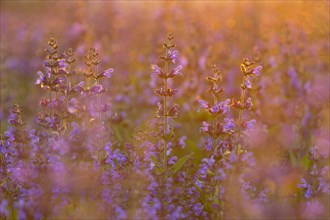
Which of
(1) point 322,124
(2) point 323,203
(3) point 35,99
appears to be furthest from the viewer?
(3) point 35,99

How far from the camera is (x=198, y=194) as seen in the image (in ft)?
15.6

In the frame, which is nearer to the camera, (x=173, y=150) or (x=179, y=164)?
(x=179, y=164)

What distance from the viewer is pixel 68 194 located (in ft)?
13.9

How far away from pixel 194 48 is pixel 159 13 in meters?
3.30

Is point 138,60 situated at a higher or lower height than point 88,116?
higher

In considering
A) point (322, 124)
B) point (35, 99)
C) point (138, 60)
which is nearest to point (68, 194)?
point (322, 124)

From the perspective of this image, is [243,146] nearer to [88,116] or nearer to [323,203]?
[323,203]

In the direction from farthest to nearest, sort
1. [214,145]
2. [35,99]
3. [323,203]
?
[35,99] < [323,203] < [214,145]

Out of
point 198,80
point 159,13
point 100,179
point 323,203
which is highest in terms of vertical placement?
point 159,13

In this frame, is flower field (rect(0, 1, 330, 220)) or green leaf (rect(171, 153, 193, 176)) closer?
flower field (rect(0, 1, 330, 220))

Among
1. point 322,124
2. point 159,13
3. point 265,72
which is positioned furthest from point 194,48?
point 159,13

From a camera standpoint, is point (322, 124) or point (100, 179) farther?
point (322, 124)

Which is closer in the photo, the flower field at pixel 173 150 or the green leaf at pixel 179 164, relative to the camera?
the flower field at pixel 173 150

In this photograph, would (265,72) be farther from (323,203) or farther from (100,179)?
(100,179)
